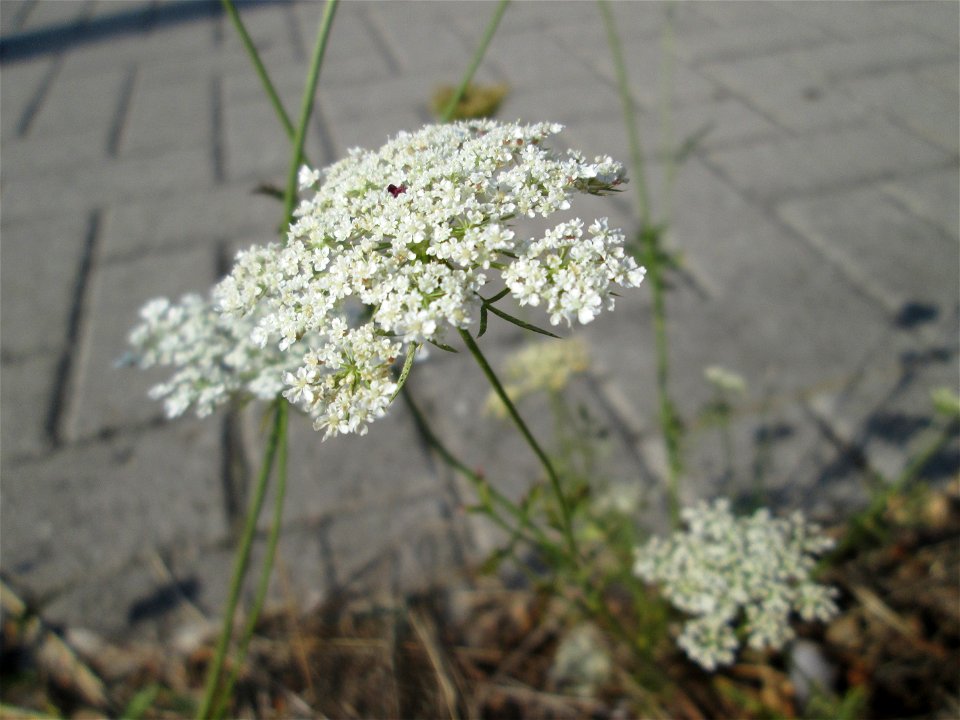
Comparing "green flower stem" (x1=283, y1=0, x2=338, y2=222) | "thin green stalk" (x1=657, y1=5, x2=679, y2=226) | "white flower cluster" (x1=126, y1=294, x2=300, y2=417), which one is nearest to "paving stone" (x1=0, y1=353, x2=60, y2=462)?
"white flower cluster" (x1=126, y1=294, x2=300, y2=417)

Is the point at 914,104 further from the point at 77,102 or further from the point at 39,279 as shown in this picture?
the point at 77,102

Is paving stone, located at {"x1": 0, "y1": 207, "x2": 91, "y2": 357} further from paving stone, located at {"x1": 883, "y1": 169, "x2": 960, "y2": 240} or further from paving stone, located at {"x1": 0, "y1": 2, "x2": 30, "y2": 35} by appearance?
paving stone, located at {"x1": 883, "y1": 169, "x2": 960, "y2": 240}

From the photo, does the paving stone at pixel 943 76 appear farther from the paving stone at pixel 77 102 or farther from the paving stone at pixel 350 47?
the paving stone at pixel 77 102

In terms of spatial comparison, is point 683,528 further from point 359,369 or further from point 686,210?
point 686,210

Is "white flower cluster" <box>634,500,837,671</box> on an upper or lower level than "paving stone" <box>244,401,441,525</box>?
upper

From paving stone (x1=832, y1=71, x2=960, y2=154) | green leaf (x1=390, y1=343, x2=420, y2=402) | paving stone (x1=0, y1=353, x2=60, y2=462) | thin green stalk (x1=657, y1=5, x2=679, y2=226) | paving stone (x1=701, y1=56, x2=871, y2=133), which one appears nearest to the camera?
green leaf (x1=390, y1=343, x2=420, y2=402)

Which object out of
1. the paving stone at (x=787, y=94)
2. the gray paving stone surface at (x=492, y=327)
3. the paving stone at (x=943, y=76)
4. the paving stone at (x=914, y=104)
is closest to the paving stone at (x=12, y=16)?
the gray paving stone surface at (x=492, y=327)

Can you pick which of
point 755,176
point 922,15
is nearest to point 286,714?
point 755,176

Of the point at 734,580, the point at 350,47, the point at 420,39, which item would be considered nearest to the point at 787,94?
the point at 420,39
